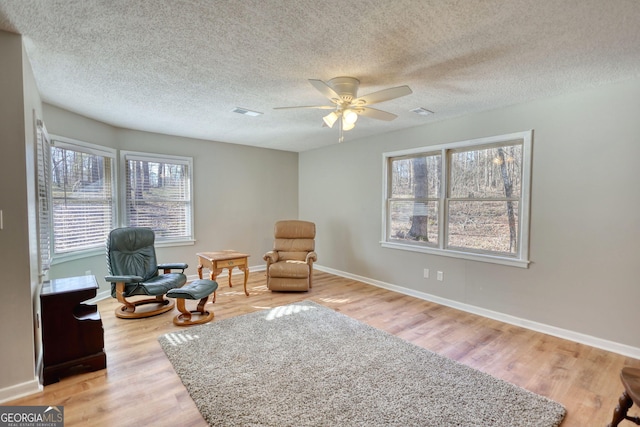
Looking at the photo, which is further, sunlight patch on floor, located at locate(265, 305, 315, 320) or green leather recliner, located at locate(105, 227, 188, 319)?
sunlight patch on floor, located at locate(265, 305, 315, 320)

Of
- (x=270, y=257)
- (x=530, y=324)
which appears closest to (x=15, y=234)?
(x=270, y=257)

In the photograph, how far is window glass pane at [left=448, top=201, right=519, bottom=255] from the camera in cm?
342

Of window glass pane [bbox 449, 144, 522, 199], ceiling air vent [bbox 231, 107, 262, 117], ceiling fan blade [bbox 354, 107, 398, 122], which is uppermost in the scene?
ceiling air vent [bbox 231, 107, 262, 117]

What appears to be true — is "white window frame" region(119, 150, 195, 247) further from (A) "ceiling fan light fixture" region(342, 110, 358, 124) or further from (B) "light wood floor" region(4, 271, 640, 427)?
(A) "ceiling fan light fixture" region(342, 110, 358, 124)

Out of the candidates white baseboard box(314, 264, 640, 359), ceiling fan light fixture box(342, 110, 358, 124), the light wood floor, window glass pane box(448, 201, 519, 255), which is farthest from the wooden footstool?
window glass pane box(448, 201, 519, 255)

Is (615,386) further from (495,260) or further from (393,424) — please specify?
(393,424)

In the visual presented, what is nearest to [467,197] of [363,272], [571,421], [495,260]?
[495,260]

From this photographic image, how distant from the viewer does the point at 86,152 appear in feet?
12.8

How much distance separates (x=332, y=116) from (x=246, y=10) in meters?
1.20

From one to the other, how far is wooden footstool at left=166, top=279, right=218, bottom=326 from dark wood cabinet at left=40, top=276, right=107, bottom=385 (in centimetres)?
83

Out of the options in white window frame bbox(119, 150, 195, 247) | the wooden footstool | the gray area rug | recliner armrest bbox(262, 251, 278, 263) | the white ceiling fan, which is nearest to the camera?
the gray area rug

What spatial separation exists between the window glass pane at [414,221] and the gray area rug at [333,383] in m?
1.77

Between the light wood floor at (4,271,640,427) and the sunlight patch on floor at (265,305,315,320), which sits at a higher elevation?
the sunlight patch on floor at (265,305,315,320)

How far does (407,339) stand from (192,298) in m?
2.30
